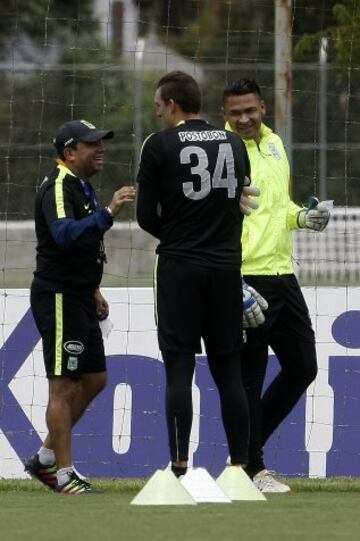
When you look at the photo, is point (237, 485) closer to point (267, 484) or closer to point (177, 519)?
point (177, 519)

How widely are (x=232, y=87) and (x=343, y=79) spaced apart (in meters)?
4.25

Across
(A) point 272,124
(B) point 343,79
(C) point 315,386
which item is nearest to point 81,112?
(A) point 272,124

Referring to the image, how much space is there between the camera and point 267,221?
8359mm

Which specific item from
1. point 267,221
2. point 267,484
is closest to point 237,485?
point 267,484

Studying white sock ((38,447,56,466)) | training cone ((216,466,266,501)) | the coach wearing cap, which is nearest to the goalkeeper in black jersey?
training cone ((216,466,266,501))

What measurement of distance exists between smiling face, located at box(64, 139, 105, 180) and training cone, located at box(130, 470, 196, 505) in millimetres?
1903

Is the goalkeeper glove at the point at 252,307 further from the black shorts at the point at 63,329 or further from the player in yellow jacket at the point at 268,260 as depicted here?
the black shorts at the point at 63,329

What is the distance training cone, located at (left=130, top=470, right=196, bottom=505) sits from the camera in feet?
22.8

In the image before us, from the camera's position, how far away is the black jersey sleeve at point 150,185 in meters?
7.48

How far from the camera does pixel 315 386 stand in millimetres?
9789

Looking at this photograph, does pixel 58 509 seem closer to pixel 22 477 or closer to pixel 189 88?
pixel 189 88

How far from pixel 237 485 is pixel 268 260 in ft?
4.66

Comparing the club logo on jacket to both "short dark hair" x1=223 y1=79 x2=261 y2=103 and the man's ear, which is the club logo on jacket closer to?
the man's ear

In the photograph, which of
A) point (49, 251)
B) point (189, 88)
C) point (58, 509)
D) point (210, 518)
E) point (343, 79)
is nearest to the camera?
point (210, 518)
